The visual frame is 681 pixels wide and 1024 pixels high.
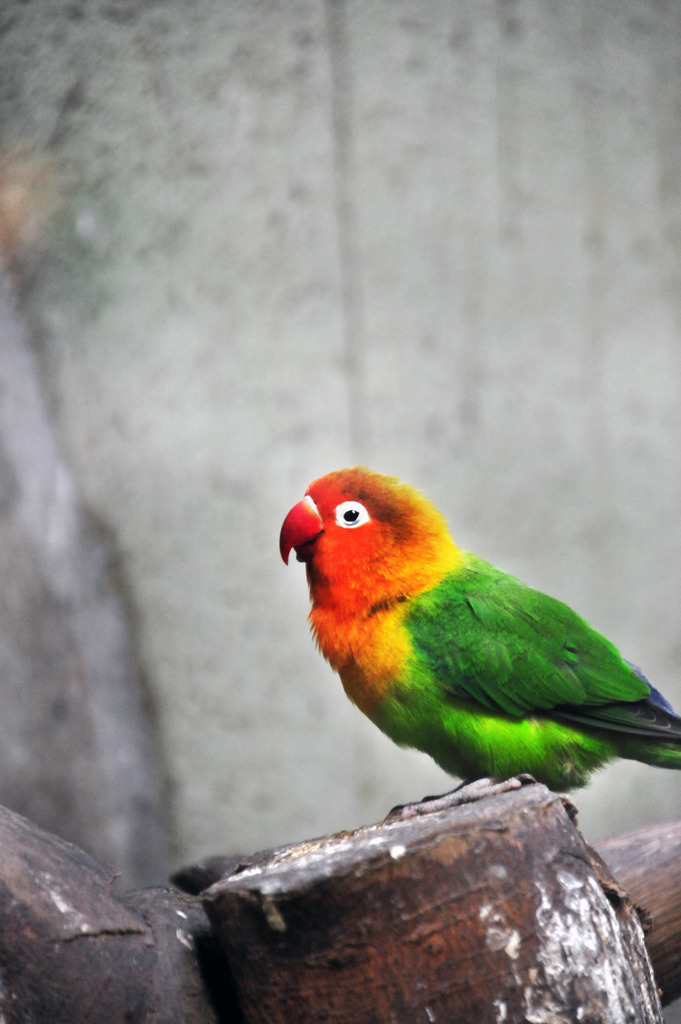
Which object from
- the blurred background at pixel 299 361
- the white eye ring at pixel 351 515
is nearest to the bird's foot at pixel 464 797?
the white eye ring at pixel 351 515

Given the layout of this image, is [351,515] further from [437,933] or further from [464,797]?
[437,933]

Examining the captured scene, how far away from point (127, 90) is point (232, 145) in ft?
1.22

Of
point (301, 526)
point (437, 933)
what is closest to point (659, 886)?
point (437, 933)

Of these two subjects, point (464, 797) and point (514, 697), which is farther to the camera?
point (514, 697)

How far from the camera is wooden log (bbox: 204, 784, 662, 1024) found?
1.27 meters

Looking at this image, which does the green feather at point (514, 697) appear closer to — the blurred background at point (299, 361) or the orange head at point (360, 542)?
the orange head at point (360, 542)

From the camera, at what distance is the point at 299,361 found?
10.1 ft

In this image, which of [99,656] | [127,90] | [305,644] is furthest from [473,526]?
[127,90]

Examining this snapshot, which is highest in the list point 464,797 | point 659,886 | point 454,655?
point 454,655

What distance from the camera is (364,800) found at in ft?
10.3

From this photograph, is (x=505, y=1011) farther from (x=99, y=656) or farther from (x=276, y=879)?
(x=99, y=656)

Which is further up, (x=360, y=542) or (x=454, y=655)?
(x=360, y=542)

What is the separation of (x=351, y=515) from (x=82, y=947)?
1.03m

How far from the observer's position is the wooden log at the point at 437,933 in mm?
1269
